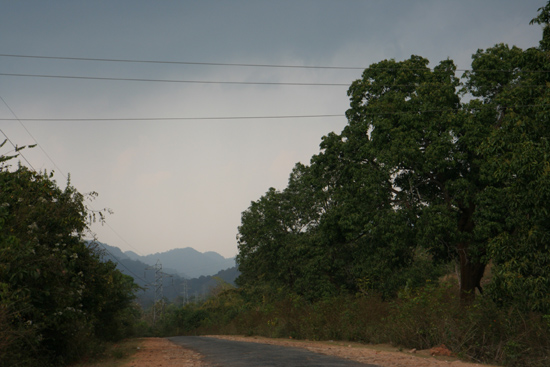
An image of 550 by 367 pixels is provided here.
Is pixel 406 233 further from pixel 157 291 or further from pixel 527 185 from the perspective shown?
pixel 157 291

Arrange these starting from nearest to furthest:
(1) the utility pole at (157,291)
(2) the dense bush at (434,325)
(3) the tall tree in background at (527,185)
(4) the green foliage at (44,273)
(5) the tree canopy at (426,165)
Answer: (4) the green foliage at (44,273), (3) the tall tree in background at (527,185), (2) the dense bush at (434,325), (5) the tree canopy at (426,165), (1) the utility pole at (157,291)

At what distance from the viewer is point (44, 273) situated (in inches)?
462

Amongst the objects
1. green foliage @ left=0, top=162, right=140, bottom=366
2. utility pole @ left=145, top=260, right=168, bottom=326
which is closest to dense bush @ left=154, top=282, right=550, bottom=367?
green foliage @ left=0, top=162, right=140, bottom=366

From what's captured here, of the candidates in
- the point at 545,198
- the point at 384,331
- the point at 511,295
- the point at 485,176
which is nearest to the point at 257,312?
the point at 384,331

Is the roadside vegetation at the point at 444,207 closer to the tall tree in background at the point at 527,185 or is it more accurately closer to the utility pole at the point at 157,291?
the tall tree in background at the point at 527,185

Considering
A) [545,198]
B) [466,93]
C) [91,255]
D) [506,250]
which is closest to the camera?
[545,198]

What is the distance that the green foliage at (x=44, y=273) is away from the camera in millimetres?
10250

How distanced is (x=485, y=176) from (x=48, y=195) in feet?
56.4

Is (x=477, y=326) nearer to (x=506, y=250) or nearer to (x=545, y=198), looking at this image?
(x=506, y=250)

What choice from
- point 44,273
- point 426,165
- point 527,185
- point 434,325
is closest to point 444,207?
point 426,165

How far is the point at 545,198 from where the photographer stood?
10789mm

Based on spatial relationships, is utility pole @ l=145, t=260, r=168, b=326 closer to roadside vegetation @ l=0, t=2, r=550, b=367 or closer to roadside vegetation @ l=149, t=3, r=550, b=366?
roadside vegetation @ l=0, t=2, r=550, b=367

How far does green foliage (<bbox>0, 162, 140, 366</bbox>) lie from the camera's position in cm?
1025

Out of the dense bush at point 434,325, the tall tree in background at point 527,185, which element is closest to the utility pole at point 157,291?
the dense bush at point 434,325
